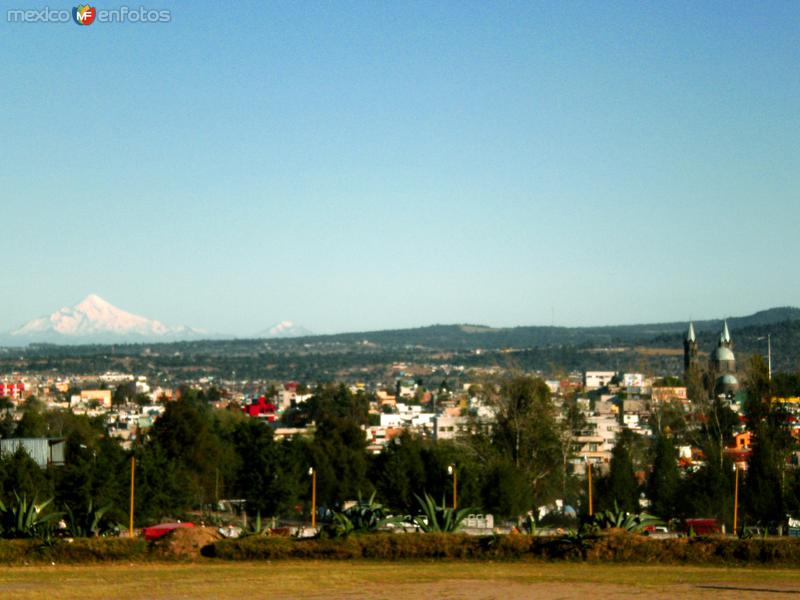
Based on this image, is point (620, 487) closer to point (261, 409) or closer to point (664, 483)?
point (664, 483)

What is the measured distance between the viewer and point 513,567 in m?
16.7

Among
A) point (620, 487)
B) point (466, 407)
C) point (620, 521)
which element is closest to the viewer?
point (620, 521)

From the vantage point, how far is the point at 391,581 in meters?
15.4

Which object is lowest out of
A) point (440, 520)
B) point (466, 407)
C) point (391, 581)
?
point (466, 407)

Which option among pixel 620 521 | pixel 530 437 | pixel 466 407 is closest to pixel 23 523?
pixel 620 521

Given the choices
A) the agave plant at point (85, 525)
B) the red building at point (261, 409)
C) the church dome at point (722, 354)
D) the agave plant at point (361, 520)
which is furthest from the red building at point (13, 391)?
the agave plant at point (361, 520)

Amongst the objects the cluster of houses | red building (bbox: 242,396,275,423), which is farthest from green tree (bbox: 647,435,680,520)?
red building (bbox: 242,396,275,423)

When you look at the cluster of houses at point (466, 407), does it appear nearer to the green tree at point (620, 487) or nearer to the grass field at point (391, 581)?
the green tree at point (620, 487)

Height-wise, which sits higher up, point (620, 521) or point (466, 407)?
point (620, 521)

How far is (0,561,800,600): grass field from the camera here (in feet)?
47.2

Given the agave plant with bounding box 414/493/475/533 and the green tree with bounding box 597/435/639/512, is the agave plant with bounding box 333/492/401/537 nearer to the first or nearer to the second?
the agave plant with bounding box 414/493/475/533

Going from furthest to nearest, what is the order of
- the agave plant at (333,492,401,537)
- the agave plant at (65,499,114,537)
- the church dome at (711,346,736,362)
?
the church dome at (711,346,736,362), the agave plant at (65,499,114,537), the agave plant at (333,492,401,537)

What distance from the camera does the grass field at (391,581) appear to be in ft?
47.2

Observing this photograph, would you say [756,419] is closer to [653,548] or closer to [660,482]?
[660,482]
